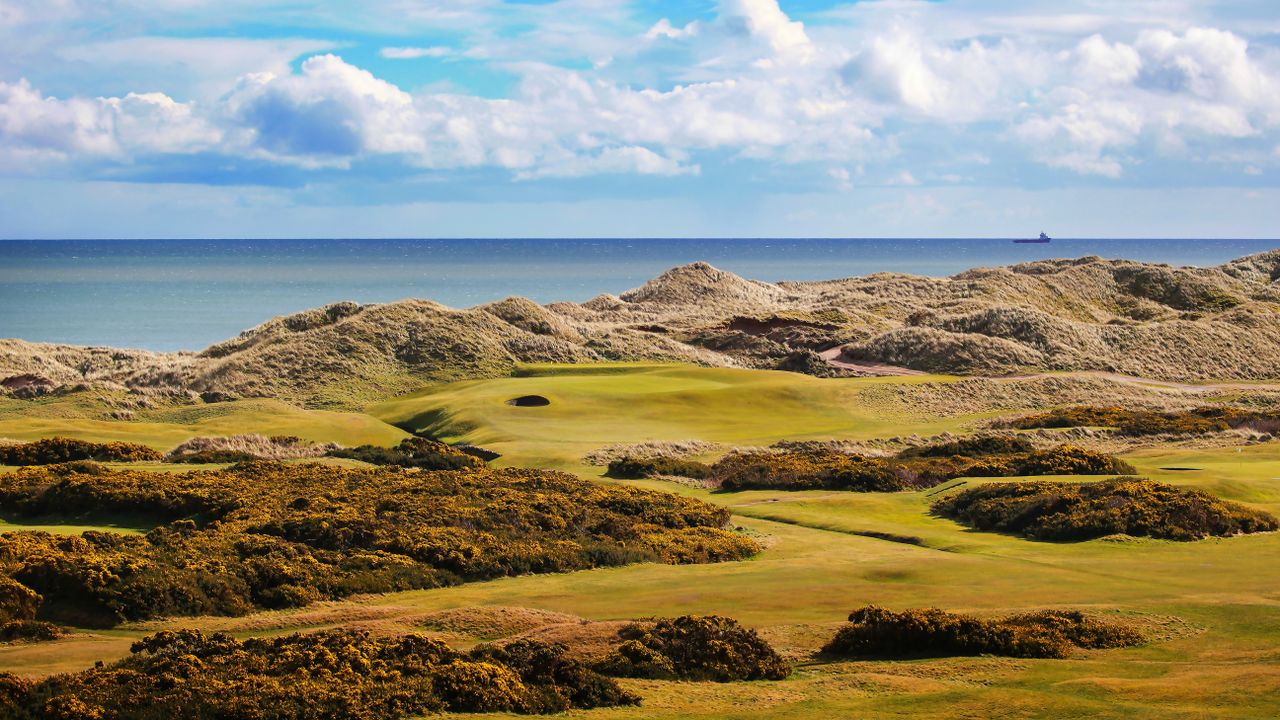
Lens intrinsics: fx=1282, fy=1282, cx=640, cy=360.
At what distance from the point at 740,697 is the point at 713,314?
292 feet

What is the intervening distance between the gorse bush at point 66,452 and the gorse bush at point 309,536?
4.42m

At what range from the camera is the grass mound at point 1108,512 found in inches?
1078

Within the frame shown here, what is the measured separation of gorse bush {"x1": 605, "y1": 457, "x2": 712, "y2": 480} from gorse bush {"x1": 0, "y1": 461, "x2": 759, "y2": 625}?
13.0ft

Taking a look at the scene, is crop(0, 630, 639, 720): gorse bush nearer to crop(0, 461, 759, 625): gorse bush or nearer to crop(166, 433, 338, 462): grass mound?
crop(0, 461, 759, 625): gorse bush

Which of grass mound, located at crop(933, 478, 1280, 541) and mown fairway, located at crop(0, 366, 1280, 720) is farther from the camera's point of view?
grass mound, located at crop(933, 478, 1280, 541)

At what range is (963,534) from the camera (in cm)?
A: 2912

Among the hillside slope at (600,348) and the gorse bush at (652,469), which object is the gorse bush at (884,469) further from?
the hillside slope at (600,348)

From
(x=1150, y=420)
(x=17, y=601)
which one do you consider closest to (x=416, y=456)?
(x=17, y=601)

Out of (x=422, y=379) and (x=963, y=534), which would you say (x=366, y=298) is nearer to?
(x=422, y=379)

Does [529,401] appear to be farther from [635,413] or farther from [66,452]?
[66,452]

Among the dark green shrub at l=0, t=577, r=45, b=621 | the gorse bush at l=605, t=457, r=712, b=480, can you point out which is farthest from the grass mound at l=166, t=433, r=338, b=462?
the dark green shrub at l=0, t=577, r=45, b=621

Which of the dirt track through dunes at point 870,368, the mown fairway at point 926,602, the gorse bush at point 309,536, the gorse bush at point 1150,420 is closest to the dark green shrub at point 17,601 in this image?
the gorse bush at point 309,536

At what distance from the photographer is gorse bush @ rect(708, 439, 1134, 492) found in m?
36.3

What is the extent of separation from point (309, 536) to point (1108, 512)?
17140 mm
